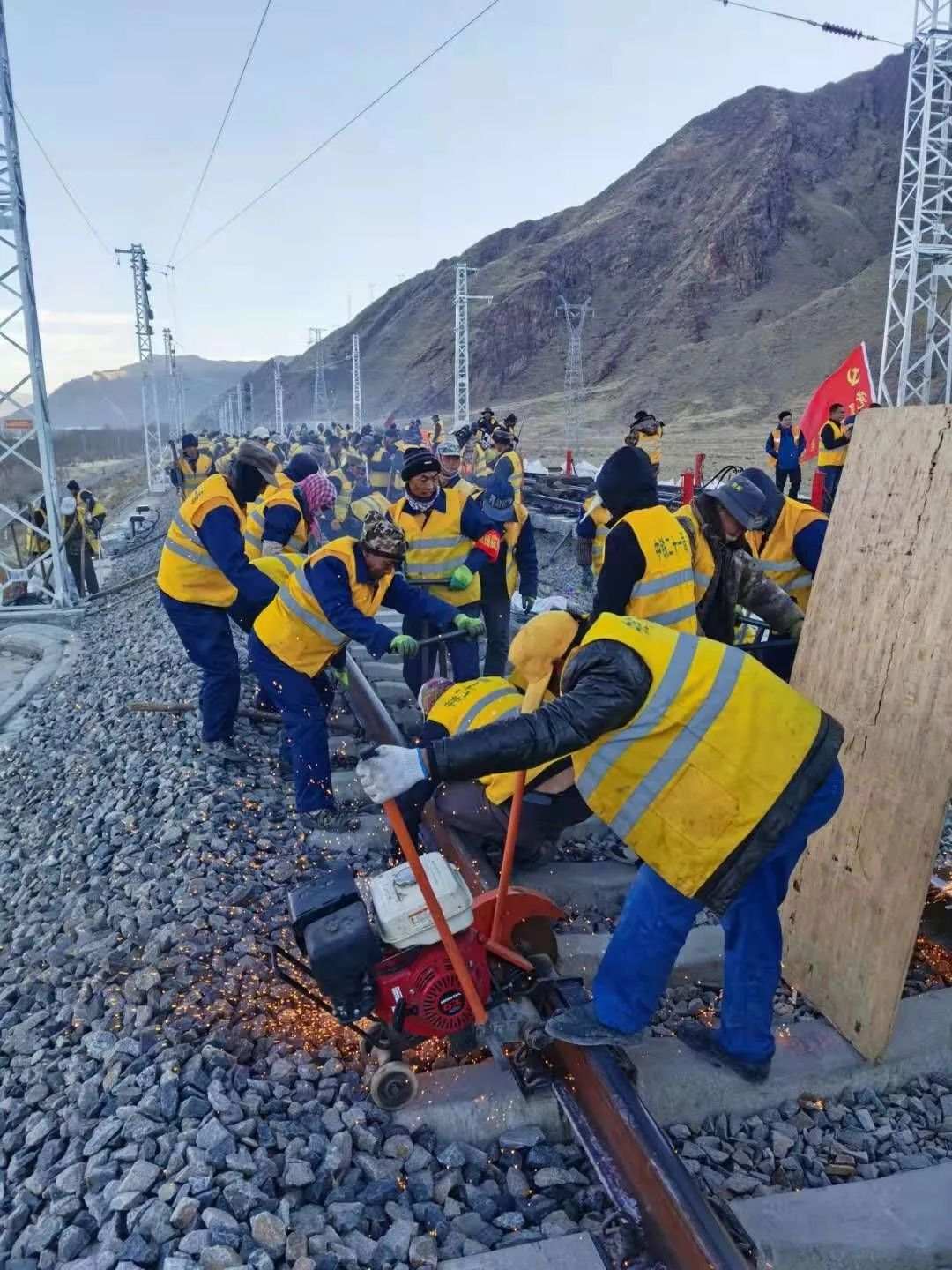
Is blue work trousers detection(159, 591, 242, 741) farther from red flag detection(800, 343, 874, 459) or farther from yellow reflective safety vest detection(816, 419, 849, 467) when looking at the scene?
red flag detection(800, 343, 874, 459)

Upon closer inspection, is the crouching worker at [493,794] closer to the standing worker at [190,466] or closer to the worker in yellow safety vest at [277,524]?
the worker in yellow safety vest at [277,524]

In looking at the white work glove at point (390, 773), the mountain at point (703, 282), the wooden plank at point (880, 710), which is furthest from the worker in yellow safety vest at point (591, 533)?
the mountain at point (703, 282)

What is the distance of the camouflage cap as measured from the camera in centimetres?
442

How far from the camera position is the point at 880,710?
3.16 meters

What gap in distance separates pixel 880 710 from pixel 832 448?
8.81 meters

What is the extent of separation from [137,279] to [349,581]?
101 ft

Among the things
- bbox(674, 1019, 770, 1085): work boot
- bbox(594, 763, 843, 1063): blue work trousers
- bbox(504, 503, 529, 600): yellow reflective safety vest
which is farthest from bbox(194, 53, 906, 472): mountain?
bbox(594, 763, 843, 1063): blue work trousers

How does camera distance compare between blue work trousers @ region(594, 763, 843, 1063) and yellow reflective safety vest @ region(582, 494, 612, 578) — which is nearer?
blue work trousers @ region(594, 763, 843, 1063)

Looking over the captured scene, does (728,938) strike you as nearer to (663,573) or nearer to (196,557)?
(663,573)

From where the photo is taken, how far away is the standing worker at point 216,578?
5.48 meters

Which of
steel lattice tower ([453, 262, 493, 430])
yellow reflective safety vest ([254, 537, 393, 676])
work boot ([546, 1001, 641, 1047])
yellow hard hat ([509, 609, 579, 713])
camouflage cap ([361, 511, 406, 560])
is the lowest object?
work boot ([546, 1001, 641, 1047])

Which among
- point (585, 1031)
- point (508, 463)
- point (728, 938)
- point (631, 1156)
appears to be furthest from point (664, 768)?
point (508, 463)

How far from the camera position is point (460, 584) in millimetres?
5859

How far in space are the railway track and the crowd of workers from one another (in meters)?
0.14
